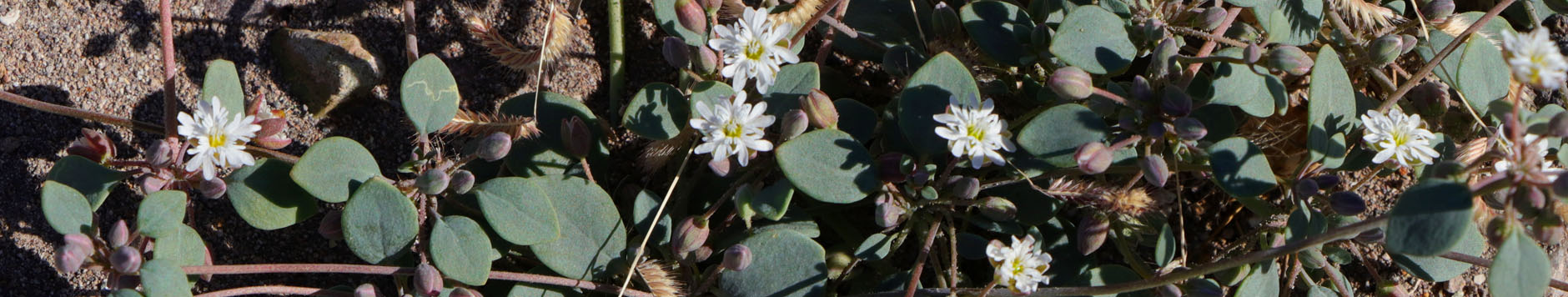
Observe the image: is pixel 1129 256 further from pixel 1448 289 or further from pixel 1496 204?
A: pixel 1448 289

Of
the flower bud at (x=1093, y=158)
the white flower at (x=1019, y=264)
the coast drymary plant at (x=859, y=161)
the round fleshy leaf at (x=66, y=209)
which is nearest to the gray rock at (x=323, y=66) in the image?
the coast drymary plant at (x=859, y=161)

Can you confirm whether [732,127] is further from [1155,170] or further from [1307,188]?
[1307,188]

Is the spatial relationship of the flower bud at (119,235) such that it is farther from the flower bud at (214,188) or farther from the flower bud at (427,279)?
the flower bud at (427,279)

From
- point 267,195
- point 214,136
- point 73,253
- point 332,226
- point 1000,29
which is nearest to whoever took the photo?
point 73,253

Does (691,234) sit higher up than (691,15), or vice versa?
(691,15)

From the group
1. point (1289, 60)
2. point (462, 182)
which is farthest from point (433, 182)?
point (1289, 60)

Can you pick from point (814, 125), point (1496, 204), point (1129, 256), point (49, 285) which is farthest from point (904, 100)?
point (49, 285)
